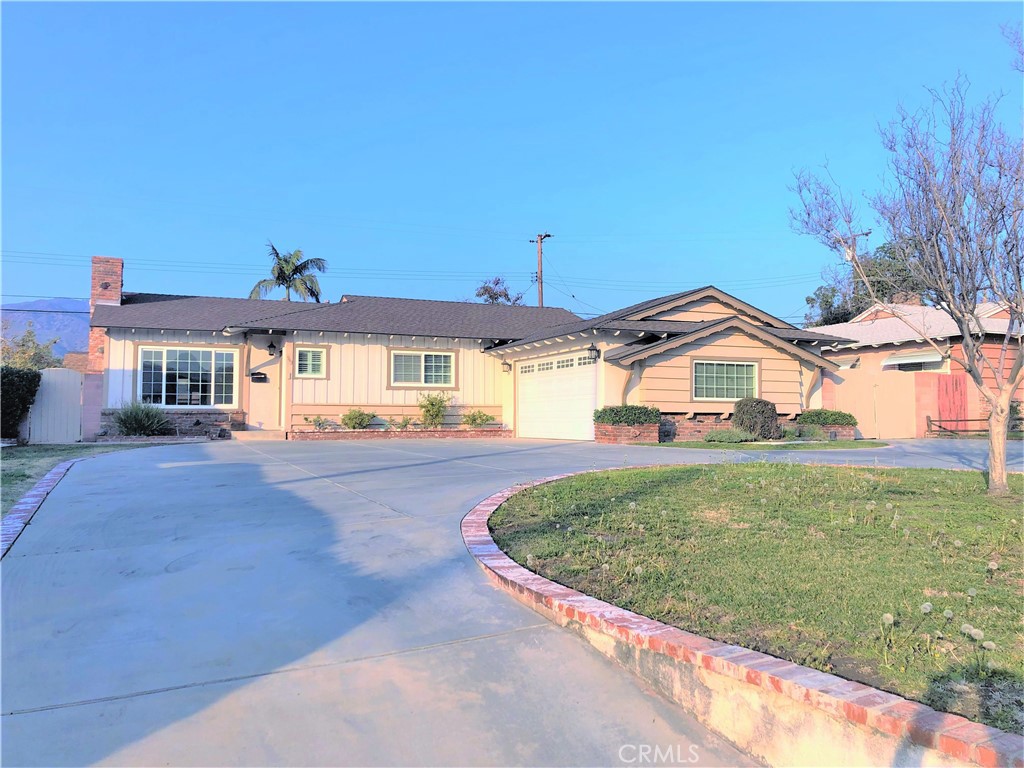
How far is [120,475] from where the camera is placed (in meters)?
9.95

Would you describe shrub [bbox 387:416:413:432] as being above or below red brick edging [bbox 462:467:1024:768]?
above

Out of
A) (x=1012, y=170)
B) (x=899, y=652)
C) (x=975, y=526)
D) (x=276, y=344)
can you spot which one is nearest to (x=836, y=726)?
(x=899, y=652)

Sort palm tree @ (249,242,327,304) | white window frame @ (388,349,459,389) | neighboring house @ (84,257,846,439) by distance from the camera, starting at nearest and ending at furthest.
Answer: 1. neighboring house @ (84,257,846,439)
2. white window frame @ (388,349,459,389)
3. palm tree @ (249,242,327,304)

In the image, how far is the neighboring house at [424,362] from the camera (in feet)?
59.5

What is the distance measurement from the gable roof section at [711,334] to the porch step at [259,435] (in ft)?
32.0

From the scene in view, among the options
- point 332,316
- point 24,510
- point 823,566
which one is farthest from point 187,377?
point 823,566

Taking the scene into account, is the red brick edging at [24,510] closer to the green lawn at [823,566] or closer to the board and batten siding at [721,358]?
the green lawn at [823,566]

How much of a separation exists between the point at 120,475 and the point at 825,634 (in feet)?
32.0

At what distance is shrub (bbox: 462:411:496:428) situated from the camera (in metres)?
21.5

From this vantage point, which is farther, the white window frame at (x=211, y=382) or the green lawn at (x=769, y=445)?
the white window frame at (x=211, y=382)

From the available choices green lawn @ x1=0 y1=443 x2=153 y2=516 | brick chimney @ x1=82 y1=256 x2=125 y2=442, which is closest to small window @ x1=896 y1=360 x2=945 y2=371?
green lawn @ x1=0 y1=443 x2=153 y2=516

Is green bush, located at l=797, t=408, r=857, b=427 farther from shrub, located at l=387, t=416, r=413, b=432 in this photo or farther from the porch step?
the porch step

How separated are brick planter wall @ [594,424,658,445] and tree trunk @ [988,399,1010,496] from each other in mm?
9606
